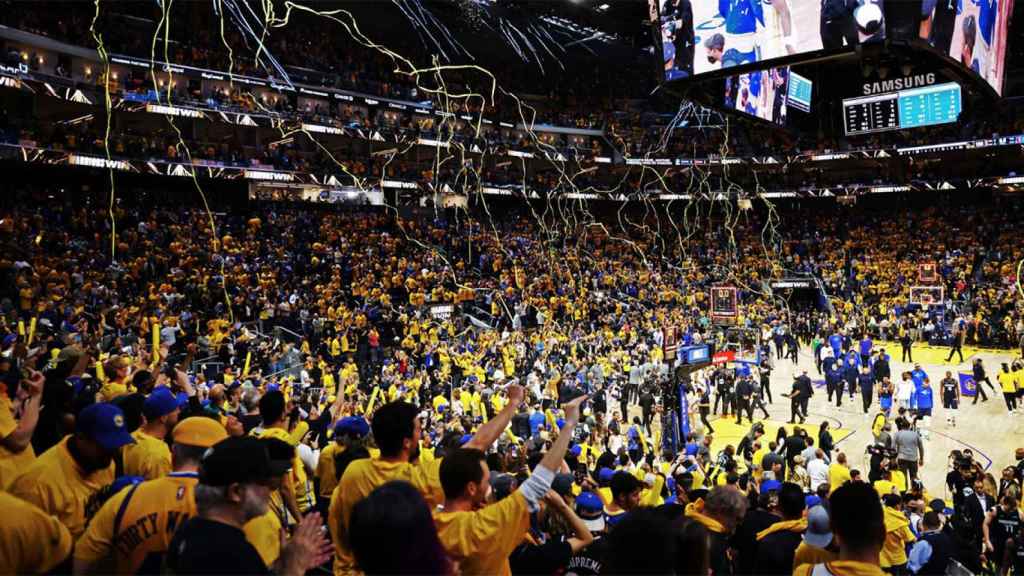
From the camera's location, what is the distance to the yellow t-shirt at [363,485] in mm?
3193

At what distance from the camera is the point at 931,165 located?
36.6 meters

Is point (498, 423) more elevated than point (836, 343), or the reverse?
point (498, 423)

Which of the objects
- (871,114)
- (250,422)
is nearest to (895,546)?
(250,422)

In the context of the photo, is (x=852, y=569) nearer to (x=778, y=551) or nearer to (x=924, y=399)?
(x=778, y=551)

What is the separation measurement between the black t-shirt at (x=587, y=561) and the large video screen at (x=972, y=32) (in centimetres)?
1156

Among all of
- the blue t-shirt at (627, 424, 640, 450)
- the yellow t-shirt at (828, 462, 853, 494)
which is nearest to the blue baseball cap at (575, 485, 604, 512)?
the yellow t-shirt at (828, 462, 853, 494)

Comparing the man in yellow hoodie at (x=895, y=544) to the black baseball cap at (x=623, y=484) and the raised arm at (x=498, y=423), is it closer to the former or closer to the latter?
the black baseball cap at (x=623, y=484)

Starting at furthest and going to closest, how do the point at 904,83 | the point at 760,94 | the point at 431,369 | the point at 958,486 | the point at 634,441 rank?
the point at 904,83
the point at 431,369
the point at 760,94
the point at 634,441
the point at 958,486

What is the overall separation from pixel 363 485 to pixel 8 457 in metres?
2.02

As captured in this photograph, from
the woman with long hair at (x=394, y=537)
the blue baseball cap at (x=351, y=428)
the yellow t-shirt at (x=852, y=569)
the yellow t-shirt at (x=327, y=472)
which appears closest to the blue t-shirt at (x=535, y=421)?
the blue baseball cap at (x=351, y=428)

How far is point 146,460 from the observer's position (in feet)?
12.0

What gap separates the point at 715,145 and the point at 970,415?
26273mm

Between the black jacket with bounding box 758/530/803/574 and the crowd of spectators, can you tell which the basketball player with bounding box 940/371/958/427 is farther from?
the black jacket with bounding box 758/530/803/574

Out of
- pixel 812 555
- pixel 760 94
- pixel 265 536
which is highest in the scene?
pixel 760 94
